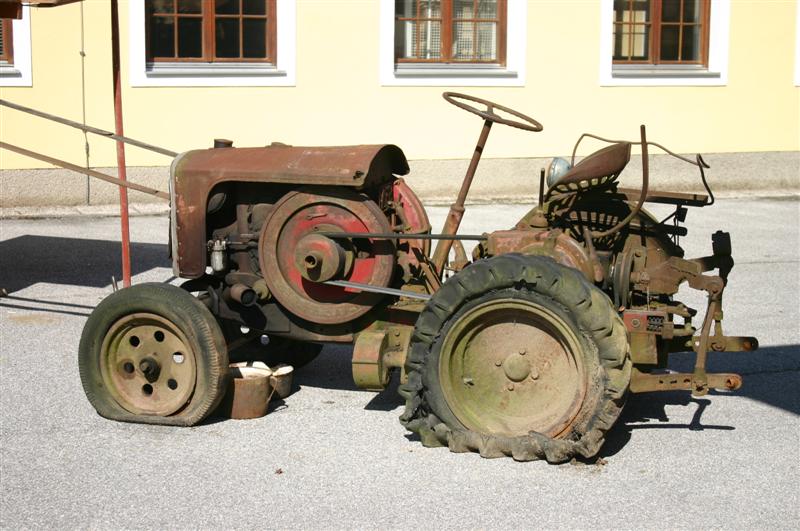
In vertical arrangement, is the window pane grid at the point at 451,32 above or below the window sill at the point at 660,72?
above

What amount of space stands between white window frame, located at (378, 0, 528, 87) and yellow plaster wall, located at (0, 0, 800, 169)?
0.09 meters

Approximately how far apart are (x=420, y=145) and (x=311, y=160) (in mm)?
8276

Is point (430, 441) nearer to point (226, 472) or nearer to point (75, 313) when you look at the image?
point (226, 472)

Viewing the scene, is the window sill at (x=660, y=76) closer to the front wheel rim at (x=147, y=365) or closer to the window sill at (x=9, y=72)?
the window sill at (x=9, y=72)

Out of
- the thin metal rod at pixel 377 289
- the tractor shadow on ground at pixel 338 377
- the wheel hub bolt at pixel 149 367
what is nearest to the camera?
the thin metal rod at pixel 377 289

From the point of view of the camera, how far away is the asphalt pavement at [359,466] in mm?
4504

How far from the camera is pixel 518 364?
5.11 metres

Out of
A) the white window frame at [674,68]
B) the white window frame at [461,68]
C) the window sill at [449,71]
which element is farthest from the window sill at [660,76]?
the window sill at [449,71]

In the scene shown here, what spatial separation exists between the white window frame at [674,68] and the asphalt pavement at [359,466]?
7.57 m

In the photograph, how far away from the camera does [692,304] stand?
28.0 feet

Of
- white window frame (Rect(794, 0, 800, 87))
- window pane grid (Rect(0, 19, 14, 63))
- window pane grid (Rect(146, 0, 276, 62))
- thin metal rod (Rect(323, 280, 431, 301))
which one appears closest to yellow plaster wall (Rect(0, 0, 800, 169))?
white window frame (Rect(794, 0, 800, 87))

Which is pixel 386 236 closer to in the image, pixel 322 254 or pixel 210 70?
pixel 322 254

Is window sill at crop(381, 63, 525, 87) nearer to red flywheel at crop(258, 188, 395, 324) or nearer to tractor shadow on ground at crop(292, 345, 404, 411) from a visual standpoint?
tractor shadow on ground at crop(292, 345, 404, 411)

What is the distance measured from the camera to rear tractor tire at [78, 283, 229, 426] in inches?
213
